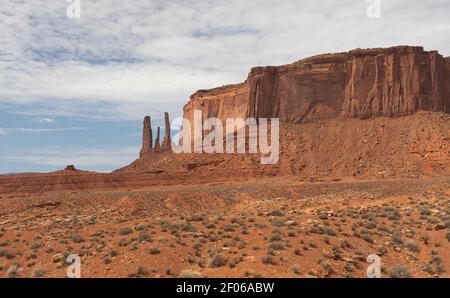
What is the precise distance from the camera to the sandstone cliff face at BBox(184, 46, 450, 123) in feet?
222

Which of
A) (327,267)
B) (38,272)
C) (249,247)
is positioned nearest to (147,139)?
(249,247)

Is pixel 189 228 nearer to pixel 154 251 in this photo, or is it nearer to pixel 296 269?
pixel 154 251

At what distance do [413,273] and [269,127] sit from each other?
61.7 m

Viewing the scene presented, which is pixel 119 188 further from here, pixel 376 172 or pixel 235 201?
pixel 376 172

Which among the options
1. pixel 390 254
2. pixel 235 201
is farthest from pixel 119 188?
pixel 390 254

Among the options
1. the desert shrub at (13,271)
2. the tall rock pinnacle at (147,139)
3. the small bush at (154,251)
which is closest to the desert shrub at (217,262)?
the small bush at (154,251)
